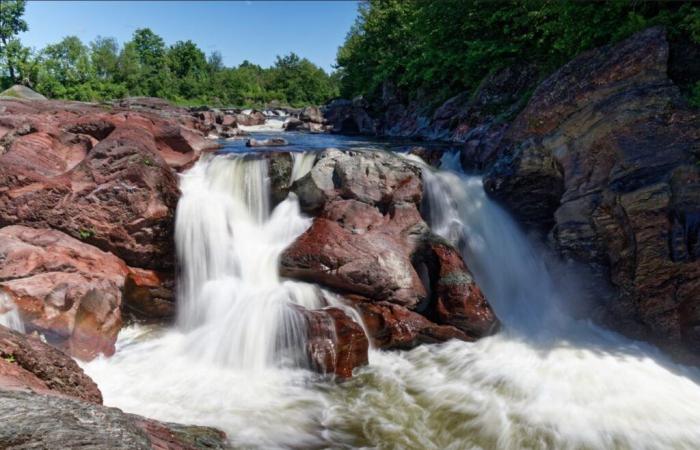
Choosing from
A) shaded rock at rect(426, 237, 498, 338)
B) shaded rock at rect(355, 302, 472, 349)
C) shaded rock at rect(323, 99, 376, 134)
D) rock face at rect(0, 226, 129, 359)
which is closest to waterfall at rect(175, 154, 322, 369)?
shaded rock at rect(355, 302, 472, 349)

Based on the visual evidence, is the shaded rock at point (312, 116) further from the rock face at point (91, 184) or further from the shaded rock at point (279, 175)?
the rock face at point (91, 184)

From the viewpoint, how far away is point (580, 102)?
9.61 meters

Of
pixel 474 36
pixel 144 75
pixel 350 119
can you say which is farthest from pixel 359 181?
pixel 144 75

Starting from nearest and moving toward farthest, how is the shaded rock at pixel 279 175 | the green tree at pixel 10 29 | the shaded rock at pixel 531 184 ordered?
the shaded rock at pixel 531 184 → the shaded rock at pixel 279 175 → the green tree at pixel 10 29

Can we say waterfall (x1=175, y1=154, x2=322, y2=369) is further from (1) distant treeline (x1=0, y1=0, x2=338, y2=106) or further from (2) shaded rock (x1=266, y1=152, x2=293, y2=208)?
(1) distant treeline (x1=0, y1=0, x2=338, y2=106)

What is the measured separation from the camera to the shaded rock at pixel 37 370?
3688 mm

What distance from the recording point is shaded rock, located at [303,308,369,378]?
723 cm

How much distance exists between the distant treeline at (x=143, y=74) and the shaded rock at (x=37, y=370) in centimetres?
6025

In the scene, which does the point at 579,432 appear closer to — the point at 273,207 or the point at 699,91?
the point at 699,91

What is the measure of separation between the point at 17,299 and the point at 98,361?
5.33 ft

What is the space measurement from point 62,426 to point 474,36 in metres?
24.5

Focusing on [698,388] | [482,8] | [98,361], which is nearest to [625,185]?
[698,388]

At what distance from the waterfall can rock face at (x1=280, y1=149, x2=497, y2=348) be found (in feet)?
2.14

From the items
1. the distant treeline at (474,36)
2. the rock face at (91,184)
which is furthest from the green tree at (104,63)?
the rock face at (91,184)
